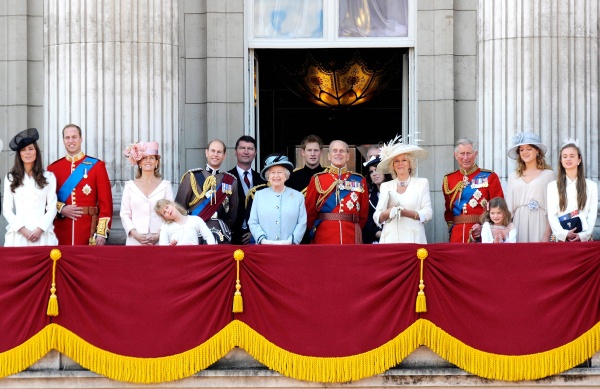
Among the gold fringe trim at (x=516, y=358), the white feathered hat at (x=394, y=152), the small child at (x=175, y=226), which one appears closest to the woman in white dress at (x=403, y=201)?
the white feathered hat at (x=394, y=152)

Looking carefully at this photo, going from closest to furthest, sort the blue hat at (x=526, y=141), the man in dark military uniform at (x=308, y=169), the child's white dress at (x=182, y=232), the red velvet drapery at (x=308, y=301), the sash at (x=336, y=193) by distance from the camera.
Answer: the red velvet drapery at (x=308, y=301), the child's white dress at (x=182, y=232), the blue hat at (x=526, y=141), the sash at (x=336, y=193), the man in dark military uniform at (x=308, y=169)

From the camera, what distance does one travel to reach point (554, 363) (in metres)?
13.7

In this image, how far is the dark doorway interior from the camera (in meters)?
22.7

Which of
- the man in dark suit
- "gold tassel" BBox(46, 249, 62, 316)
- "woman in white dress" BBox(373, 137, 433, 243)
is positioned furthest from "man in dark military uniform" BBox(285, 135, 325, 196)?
"gold tassel" BBox(46, 249, 62, 316)

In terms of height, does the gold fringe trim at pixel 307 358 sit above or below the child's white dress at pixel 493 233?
below

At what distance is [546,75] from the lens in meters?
16.6

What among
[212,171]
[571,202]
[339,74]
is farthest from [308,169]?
[339,74]

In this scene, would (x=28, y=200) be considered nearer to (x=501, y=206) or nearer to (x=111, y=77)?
(x=111, y=77)

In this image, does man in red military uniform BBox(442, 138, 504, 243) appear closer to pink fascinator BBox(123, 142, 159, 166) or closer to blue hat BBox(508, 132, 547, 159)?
blue hat BBox(508, 132, 547, 159)

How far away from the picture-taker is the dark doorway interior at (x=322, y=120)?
2272cm

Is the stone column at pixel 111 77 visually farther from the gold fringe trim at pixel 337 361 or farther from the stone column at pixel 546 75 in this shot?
the stone column at pixel 546 75

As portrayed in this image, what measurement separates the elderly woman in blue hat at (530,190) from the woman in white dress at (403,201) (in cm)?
87

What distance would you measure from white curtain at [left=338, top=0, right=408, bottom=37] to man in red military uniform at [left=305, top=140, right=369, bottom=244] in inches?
104

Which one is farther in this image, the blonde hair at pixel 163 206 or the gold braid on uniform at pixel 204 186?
the gold braid on uniform at pixel 204 186
